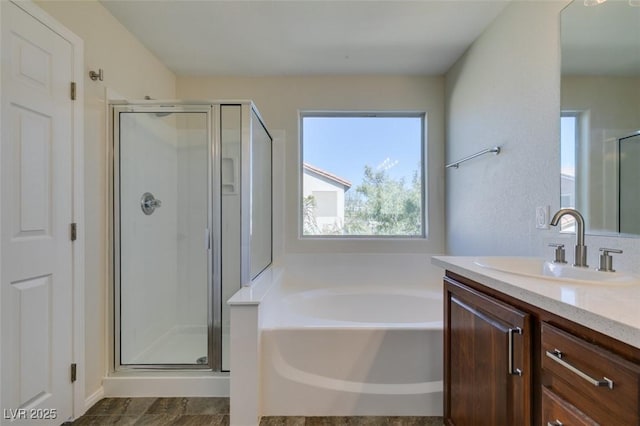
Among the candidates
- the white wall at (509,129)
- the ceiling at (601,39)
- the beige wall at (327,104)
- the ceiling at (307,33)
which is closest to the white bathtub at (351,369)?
the white wall at (509,129)

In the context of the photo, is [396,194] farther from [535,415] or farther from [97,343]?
[97,343]

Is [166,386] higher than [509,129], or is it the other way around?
[509,129]

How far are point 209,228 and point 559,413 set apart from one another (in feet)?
6.08

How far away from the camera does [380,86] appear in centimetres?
271

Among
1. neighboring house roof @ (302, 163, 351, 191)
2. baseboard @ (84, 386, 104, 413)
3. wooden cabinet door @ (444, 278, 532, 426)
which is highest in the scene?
neighboring house roof @ (302, 163, 351, 191)

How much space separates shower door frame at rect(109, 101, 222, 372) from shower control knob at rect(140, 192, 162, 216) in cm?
23

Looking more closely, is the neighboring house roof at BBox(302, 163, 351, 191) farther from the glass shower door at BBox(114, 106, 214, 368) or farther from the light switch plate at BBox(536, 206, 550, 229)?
the light switch plate at BBox(536, 206, 550, 229)

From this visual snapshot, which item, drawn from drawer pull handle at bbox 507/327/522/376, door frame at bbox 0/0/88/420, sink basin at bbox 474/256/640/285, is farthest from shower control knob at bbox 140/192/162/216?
drawer pull handle at bbox 507/327/522/376

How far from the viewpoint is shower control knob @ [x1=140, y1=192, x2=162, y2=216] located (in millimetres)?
2152

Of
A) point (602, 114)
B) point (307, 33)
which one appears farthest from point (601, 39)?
point (307, 33)

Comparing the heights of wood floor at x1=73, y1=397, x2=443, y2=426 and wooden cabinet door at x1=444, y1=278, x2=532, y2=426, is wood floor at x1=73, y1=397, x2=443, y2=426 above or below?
below

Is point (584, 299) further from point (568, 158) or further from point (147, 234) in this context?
point (147, 234)

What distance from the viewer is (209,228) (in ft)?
6.45

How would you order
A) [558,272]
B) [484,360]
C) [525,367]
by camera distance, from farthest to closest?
[558,272] < [484,360] < [525,367]
